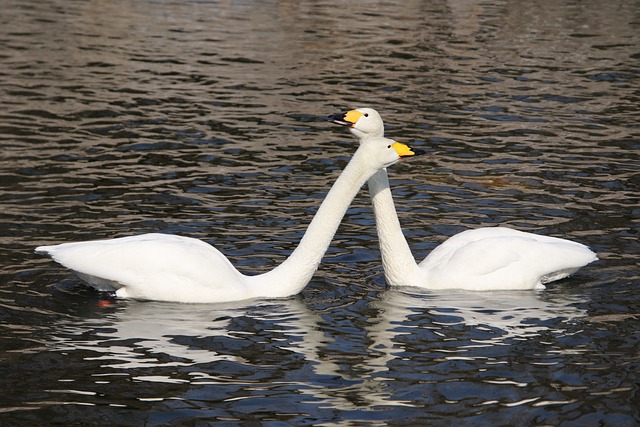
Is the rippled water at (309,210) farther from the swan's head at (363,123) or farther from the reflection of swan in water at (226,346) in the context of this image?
the swan's head at (363,123)

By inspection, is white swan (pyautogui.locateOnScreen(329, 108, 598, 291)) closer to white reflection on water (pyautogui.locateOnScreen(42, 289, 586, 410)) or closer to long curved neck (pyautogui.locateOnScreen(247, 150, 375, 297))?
white reflection on water (pyautogui.locateOnScreen(42, 289, 586, 410))

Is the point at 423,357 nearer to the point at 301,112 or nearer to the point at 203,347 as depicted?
the point at 203,347

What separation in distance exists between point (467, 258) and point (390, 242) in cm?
69

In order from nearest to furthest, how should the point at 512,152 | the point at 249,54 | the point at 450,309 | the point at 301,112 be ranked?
the point at 450,309 → the point at 512,152 → the point at 301,112 → the point at 249,54

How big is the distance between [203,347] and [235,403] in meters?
1.12

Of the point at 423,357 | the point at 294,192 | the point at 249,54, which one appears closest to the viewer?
the point at 423,357

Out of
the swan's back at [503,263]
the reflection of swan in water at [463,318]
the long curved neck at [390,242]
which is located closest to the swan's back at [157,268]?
the reflection of swan in water at [463,318]

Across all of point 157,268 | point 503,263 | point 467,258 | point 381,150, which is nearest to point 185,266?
point 157,268

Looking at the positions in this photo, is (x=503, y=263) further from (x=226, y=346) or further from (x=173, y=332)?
(x=173, y=332)

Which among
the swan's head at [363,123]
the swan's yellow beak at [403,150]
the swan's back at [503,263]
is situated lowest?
the swan's back at [503,263]

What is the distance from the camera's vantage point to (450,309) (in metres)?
9.54

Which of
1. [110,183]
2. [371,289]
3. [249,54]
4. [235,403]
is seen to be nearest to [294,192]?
[110,183]

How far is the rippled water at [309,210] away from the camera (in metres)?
7.60

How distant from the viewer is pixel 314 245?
9.74 m
